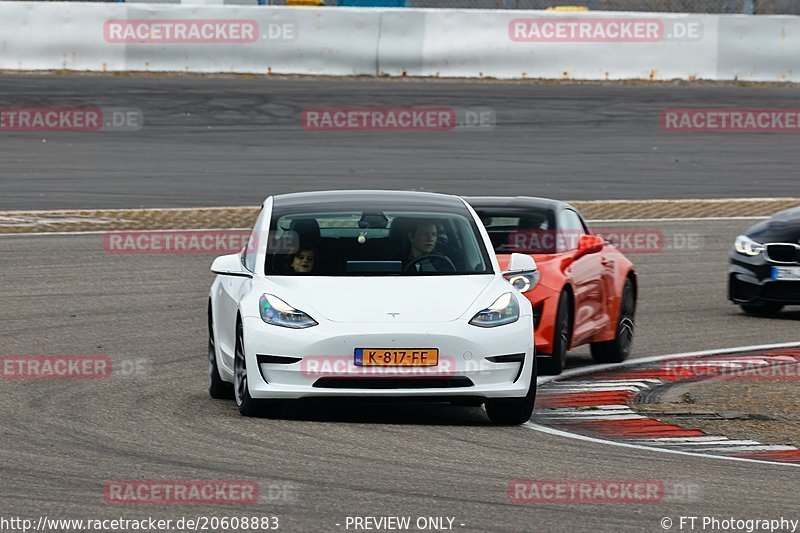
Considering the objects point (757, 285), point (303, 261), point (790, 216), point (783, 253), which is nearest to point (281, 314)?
point (303, 261)

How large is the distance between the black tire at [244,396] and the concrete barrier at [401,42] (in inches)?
775

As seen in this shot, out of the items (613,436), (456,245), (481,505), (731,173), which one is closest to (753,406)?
(613,436)

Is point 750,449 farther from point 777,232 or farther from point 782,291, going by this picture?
point 777,232

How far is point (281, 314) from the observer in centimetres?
986

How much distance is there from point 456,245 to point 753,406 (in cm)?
224

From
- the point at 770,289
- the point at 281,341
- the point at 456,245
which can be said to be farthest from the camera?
the point at 770,289

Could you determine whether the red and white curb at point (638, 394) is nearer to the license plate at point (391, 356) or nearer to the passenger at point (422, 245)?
the license plate at point (391, 356)

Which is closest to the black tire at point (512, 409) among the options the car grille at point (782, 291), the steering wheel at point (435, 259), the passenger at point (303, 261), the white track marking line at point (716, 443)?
the white track marking line at point (716, 443)

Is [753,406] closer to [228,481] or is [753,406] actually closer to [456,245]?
[456,245]

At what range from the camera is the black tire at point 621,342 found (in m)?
13.8

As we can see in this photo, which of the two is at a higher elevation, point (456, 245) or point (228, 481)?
point (456, 245)

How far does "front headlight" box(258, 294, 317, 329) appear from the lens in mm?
9766

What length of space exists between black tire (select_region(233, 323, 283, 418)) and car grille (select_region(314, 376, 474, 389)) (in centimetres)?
37

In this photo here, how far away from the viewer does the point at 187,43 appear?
29.9 metres
